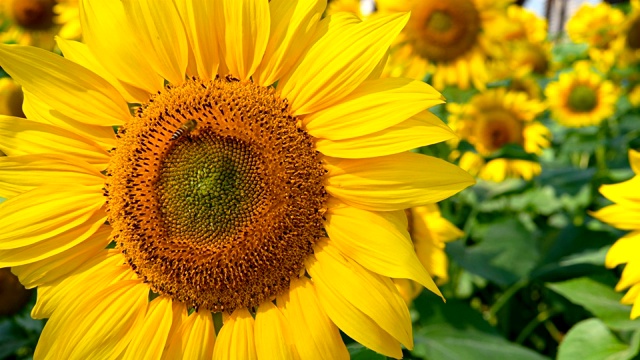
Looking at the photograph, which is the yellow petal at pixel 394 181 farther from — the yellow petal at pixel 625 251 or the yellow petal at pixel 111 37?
the yellow petal at pixel 625 251

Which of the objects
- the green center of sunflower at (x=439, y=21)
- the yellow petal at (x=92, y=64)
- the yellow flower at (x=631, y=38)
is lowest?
the yellow petal at (x=92, y=64)

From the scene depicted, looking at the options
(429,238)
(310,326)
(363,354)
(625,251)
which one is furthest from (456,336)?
(310,326)

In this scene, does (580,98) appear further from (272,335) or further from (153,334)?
(153,334)

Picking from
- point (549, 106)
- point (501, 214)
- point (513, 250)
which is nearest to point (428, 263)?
point (513, 250)

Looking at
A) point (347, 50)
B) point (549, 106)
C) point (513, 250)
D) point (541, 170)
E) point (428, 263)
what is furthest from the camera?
point (549, 106)

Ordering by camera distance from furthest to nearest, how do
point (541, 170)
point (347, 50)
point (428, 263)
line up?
1. point (541, 170)
2. point (428, 263)
3. point (347, 50)

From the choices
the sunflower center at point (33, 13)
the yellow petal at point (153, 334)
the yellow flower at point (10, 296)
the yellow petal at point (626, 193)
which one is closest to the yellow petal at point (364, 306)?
the yellow petal at point (153, 334)

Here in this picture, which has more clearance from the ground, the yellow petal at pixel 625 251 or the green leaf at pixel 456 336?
the yellow petal at pixel 625 251

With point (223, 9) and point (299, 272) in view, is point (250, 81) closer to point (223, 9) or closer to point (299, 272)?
point (223, 9)
